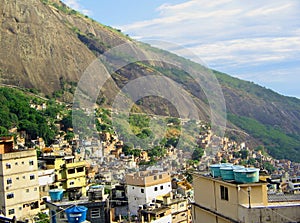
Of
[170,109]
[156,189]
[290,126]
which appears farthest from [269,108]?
[156,189]

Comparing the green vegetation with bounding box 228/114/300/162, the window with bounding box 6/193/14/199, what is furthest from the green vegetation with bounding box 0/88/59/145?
the green vegetation with bounding box 228/114/300/162

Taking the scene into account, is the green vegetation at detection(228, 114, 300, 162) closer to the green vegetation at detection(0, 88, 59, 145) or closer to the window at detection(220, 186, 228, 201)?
the green vegetation at detection(0, 88, 59, 145)

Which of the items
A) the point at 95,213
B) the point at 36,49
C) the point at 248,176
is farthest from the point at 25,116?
the point at 248,176

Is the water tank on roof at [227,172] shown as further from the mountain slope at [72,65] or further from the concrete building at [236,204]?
the mountain slope at [72,65]

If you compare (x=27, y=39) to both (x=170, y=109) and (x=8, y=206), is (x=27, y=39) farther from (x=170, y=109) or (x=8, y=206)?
(x=8, y=206)

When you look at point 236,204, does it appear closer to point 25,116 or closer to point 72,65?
point 25,116

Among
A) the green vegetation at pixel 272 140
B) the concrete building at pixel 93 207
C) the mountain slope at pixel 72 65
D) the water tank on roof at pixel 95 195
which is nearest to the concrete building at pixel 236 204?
the concrete building at pixel 93 207
